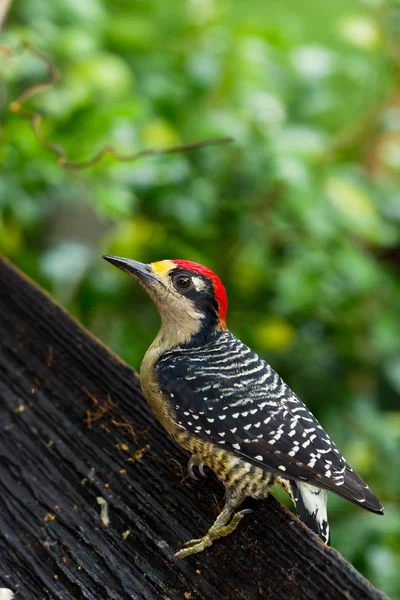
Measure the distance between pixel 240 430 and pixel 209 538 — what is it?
10.6 inches

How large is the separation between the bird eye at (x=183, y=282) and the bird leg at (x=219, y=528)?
0.60m

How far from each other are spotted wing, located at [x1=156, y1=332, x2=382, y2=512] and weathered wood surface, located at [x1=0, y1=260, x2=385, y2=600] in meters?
0.11

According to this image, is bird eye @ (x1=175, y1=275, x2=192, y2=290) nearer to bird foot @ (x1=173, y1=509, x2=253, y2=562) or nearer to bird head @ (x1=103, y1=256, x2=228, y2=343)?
bird head @ (x1=103, y1=256, x2=228, y2=343)

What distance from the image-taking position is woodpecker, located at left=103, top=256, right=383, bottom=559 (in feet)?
5.15

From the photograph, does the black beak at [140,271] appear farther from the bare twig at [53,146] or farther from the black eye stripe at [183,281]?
the bare twig at [53,146]

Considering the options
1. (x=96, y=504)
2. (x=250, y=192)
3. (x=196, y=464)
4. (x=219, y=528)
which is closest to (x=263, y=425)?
(x=196, y=464)

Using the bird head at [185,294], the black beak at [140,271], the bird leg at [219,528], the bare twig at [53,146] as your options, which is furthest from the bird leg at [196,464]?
the bare twig at [53,146]

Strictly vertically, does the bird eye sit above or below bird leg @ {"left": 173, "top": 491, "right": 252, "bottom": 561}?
above

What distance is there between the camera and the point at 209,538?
56.4 inches

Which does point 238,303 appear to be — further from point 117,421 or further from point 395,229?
point 117,421

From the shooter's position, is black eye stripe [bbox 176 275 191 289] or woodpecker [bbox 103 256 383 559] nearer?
woodpecker [bbox 103 256 383 559]

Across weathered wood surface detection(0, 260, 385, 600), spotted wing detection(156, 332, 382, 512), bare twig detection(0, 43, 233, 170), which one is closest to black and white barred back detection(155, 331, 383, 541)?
spotted wing detection(156, 332, 382, 512)

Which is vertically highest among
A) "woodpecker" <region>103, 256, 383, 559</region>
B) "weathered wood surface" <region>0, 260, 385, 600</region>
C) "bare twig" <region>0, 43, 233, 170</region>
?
"bare twig" <region>0, 43, 233, 170</region>

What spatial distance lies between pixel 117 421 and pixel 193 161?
1809 mm
